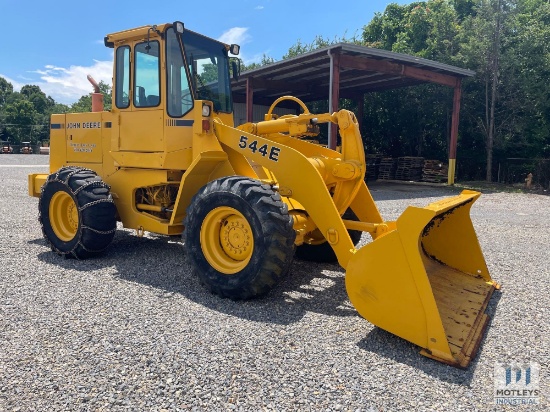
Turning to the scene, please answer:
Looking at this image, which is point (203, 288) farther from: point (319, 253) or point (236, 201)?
point (319, 253)

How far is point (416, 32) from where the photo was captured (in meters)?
23.3

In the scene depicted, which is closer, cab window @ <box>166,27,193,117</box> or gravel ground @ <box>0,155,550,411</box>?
gravel ground @ <box>0,155,550,411</box>

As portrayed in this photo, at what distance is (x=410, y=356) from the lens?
11.0ft

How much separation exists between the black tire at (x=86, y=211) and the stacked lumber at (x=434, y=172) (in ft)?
56.2

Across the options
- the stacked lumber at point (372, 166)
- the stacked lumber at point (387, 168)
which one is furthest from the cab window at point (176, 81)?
the stacked lumber at point (387, 168)

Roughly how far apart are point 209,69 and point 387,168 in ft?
54.6

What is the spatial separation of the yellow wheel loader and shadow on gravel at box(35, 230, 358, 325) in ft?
0.59

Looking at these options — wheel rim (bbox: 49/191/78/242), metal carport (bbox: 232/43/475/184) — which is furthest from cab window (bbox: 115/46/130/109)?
metal carport (bbox: 232/43/475/184)

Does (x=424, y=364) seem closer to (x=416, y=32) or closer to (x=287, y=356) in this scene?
(x=287, y=356)

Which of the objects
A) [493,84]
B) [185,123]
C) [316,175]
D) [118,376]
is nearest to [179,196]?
[185,123]

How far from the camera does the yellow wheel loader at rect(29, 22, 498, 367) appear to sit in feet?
11.6

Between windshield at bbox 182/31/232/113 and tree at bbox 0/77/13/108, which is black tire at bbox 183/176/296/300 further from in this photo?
tree at bbox 0/77/13/108

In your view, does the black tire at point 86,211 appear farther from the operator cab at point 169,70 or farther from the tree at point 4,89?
the tree at point 4,89

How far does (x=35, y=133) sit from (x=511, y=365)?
60858 millimetres
